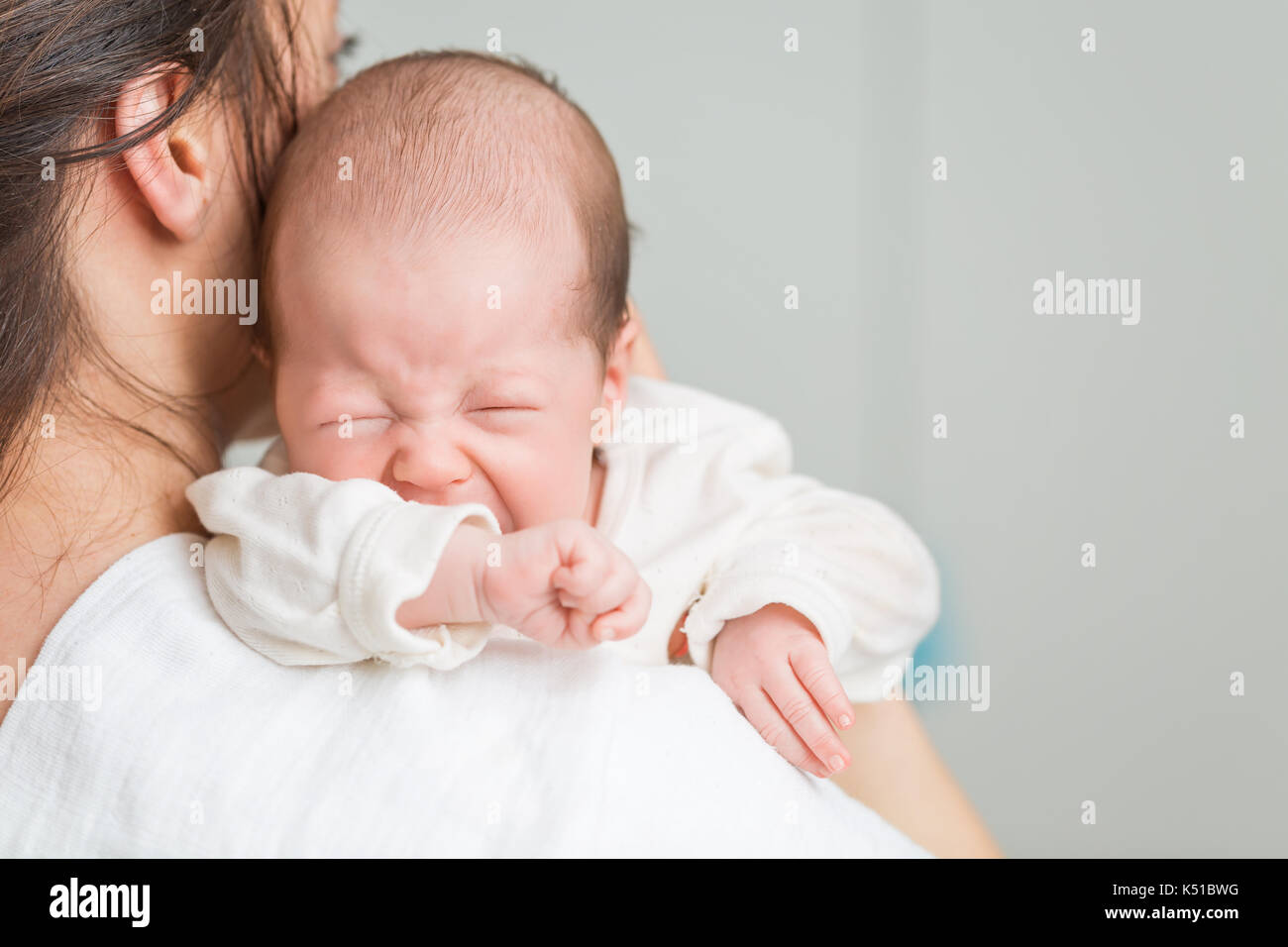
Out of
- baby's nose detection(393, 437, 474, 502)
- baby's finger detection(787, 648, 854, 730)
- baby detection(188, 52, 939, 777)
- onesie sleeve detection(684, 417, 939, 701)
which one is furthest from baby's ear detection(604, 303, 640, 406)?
baby's finger detection(787, 648, 854, 730)

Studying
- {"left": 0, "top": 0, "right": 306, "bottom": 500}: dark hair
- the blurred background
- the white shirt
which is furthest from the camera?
the blurred background

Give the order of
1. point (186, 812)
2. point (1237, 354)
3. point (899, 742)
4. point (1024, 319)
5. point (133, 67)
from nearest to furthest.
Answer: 1. point (186, 812)
2. point (133, 67)
3. point (899, 742)
4. point (1237, 354)
5. point (1024, 319)

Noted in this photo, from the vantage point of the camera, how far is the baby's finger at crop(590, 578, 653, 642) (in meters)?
0.68

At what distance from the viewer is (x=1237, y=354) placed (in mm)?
2080

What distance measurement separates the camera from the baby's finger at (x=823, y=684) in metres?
0.80

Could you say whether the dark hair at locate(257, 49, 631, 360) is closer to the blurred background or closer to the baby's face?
the baby's face

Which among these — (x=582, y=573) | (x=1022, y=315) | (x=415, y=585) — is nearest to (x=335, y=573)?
(x=415, y=585)

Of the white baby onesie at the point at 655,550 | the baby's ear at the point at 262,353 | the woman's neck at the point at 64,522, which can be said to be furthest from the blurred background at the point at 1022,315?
the woman's neck at the point at 64,522

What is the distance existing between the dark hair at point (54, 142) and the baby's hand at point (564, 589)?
1.14 ft

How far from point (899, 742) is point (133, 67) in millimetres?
931

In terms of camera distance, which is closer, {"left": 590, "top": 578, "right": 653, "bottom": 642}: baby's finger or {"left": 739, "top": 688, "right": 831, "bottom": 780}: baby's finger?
{"left": 590, "top": 578, "right": 653, "bottom": 642}: baby's finger

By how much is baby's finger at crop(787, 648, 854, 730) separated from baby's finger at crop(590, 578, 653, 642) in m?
0.19
